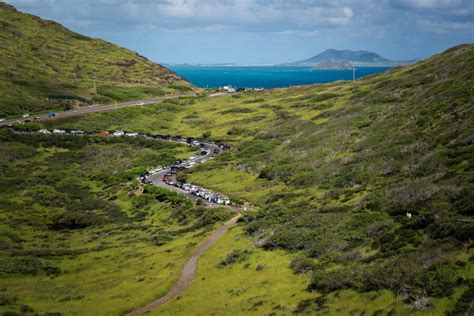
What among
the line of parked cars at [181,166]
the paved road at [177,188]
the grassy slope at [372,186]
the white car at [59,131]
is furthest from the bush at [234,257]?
the white car at [59,131]

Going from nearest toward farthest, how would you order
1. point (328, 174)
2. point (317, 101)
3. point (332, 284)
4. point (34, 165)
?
point (332, 284)
point (328, 174)
point (34, 165)
point (317, 101)

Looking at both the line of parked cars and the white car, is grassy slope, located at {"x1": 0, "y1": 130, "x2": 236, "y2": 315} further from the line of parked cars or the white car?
the white car

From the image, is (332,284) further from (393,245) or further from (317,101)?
(317,101)

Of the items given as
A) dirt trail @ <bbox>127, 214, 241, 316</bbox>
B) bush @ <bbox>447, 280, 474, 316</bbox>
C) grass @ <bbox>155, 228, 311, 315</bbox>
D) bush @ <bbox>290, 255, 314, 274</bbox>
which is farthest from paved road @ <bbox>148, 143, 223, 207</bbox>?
bush @ <bbox>447, 280, 474, 316</bbox>

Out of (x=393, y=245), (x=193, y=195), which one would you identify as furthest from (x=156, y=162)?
(x=393, y=245)

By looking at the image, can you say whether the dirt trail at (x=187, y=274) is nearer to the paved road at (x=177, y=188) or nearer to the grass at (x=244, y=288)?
the grass at (x=244, y=288)

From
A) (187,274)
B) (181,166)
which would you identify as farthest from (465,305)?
(181,166)
